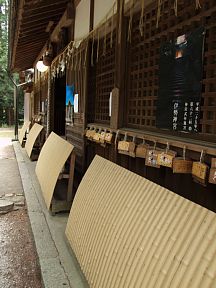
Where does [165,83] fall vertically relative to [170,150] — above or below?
above

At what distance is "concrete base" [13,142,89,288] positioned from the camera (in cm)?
336

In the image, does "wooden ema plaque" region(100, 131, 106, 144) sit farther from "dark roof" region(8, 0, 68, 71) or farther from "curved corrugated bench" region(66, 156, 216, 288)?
"dark roof" region(8, 0, 68, 71)

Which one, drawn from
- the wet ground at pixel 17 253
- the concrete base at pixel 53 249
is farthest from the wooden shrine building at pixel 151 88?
the wet ground at pixel 17 253

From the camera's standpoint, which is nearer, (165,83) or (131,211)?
(131,211)

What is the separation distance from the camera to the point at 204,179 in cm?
243

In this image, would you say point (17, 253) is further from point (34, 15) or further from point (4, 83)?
point (4, 83)

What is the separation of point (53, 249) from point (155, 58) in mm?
2705

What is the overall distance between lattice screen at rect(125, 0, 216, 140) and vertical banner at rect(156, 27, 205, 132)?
73 mm

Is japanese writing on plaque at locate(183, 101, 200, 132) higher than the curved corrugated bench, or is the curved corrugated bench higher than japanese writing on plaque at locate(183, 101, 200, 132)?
japanese writing on plaque at locate(183, 101, 200, 132)

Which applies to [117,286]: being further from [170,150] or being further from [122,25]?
[122,25]

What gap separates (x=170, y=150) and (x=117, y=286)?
1.29 metres

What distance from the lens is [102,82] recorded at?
546 centimetres

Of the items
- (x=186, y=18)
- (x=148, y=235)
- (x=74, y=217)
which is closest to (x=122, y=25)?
(x=186, y=18)

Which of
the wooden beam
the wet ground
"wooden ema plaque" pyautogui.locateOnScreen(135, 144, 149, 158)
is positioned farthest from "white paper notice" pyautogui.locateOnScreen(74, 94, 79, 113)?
"wooden ema plaque" pyautogui.locateOnScreen(135, 144, 149, 158)
